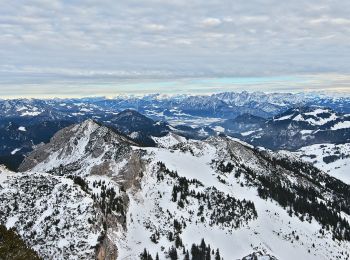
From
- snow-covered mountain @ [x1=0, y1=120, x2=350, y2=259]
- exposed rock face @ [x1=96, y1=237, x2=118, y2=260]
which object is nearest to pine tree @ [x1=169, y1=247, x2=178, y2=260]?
snow-covered mountain @ [x1=0, y1=120, x2=350, y2=259]

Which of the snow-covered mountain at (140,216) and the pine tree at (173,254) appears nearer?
the snow-covered mountain at (140,216)

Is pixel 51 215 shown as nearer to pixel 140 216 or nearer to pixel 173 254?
pixel 173 254

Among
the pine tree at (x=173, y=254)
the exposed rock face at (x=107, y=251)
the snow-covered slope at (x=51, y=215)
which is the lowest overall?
the pine tree at (x=173, y=254)

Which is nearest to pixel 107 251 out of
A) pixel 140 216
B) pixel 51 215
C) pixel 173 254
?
pixel 51 215

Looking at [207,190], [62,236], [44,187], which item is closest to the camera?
[62,236]

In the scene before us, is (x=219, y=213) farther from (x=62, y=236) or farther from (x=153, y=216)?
(x=62, y=236)

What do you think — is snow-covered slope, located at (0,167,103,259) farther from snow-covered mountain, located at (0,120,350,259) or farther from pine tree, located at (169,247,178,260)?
pine tree, located at (169,247,178,260)

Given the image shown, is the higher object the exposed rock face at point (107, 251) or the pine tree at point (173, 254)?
the exposed rock face at point (107, 251)

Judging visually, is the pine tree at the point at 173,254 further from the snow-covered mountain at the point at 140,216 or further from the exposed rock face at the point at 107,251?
the exposed rock face at the point at 107,251

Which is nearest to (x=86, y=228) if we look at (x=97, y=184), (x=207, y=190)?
(x=97, y=184)

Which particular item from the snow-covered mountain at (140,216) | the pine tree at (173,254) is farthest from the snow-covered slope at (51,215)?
the pine tree at (173,254)

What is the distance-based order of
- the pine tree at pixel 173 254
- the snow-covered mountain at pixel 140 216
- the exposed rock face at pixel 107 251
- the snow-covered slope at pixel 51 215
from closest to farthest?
the snow-covered slope at pixel 51 215 → the exposed rock face at pixel 107 251 → the snow-covered mountain at pixel 140 216 → the pine tree at pixel 173 254
